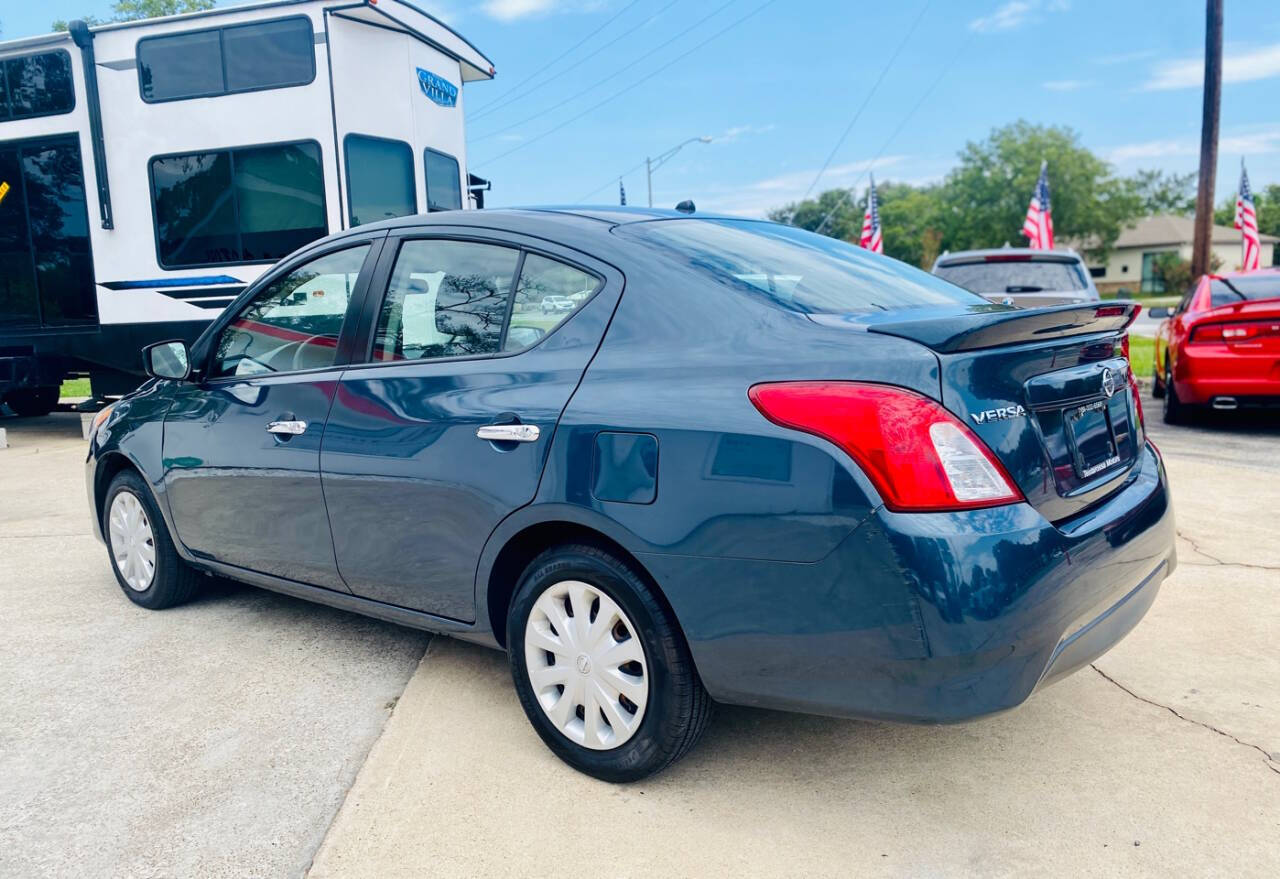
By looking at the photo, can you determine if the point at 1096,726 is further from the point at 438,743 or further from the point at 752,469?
the point at 438,743

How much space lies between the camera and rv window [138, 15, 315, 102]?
8.68m

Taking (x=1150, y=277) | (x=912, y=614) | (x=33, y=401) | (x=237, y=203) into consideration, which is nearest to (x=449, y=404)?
(x=912, y=614)

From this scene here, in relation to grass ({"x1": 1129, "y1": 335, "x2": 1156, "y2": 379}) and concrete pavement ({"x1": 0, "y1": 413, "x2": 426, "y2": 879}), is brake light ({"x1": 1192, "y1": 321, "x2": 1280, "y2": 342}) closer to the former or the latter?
grass ({"x1": 1129, "y1": 335, "x2": 1156, "y2": 379})

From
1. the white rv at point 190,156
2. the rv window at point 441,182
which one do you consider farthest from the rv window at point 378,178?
the rv window at point 441,182

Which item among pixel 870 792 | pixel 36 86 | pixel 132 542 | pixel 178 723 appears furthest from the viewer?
pixel 36 86

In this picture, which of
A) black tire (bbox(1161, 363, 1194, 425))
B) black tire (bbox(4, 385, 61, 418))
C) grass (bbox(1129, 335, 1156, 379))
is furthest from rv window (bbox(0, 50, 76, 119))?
grass (bbox(1129, 335, 1156, 379))

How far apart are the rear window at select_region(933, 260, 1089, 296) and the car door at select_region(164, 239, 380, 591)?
6757 millimetres

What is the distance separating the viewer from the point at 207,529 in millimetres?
4102

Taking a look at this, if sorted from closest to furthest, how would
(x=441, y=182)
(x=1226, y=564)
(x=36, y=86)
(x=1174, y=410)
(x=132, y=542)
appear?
(x=132, y=542) → (x=1226, y=564) → (x=1174, y=410) → (x=36, y=86) → (x=441, y=182)

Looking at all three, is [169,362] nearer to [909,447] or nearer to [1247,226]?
[909,447]

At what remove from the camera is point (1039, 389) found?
2.48 meters

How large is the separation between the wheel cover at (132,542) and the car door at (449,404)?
1496 millimetres

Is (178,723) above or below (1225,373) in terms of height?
below

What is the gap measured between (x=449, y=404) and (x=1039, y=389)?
1.67 m
